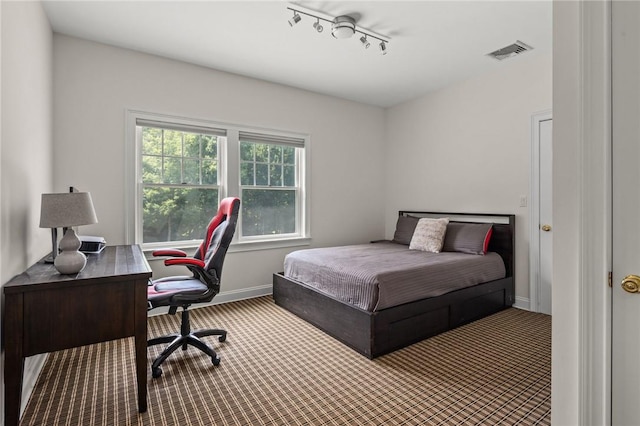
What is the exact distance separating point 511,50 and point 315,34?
193 cm

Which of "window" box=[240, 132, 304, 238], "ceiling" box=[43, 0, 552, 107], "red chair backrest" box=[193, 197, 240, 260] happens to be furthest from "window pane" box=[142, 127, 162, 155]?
"red chair backrest" box=[193, 197, 240, 260]

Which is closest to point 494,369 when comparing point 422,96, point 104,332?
point 104,332

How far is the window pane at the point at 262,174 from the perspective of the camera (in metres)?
4.05

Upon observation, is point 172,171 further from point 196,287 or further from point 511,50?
point 511,50

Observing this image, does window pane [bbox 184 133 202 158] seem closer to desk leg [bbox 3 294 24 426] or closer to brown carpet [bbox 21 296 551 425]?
brown carpet [bbox 21 296 551 425]

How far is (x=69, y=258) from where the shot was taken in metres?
1.70

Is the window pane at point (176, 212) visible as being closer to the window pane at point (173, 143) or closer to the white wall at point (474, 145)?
the window pane at point (173, 143)

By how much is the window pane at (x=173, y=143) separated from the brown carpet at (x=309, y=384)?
182cm

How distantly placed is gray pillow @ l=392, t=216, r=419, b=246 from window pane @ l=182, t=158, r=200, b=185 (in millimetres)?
2615

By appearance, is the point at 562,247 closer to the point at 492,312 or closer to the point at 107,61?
the point at 492,312

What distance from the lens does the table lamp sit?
5.52ft

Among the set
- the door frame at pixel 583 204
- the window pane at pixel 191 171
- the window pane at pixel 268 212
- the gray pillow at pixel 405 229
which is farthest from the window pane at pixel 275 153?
the door frame at pixel 583 204

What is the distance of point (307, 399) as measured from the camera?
6.23 feet

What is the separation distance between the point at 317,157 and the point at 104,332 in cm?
327
